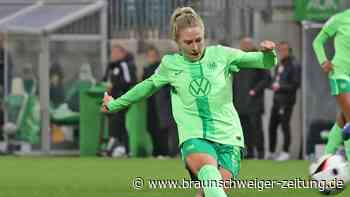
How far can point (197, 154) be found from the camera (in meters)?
9.71

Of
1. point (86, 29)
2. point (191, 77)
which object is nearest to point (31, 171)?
point (86, 29)

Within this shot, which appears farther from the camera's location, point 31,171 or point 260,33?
point 260,33

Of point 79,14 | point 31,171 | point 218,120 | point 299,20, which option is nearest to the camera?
point 218,120

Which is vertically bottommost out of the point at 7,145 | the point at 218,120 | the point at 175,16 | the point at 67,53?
the point at 7,145

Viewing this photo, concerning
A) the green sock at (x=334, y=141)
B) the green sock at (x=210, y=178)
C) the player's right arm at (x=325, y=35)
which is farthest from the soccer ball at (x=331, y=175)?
the player's right arm at (x=325, y=35)

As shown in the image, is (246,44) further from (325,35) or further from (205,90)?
(205,90)

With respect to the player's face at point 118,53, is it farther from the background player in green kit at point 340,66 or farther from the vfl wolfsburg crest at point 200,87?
the vfl wolfsburg crest at point 200,87

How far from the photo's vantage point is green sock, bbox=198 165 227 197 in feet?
29.9

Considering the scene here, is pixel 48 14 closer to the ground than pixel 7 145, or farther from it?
farther from it

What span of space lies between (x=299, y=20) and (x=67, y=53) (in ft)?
14.8

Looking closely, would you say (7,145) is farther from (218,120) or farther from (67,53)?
(218,120)

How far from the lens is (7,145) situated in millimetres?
23719

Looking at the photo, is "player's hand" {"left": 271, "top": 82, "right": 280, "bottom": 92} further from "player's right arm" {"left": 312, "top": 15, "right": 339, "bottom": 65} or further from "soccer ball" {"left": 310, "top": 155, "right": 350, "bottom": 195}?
"soccer ball" {"left": 310, "top": 155, "right": 350, "bottom": 195}

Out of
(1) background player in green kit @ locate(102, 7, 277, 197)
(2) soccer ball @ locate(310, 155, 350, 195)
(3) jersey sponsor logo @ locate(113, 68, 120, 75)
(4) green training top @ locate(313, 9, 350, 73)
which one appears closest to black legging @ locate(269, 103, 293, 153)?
(3) jersey sponsor logo @ locate(113, 68, 120, 75)
